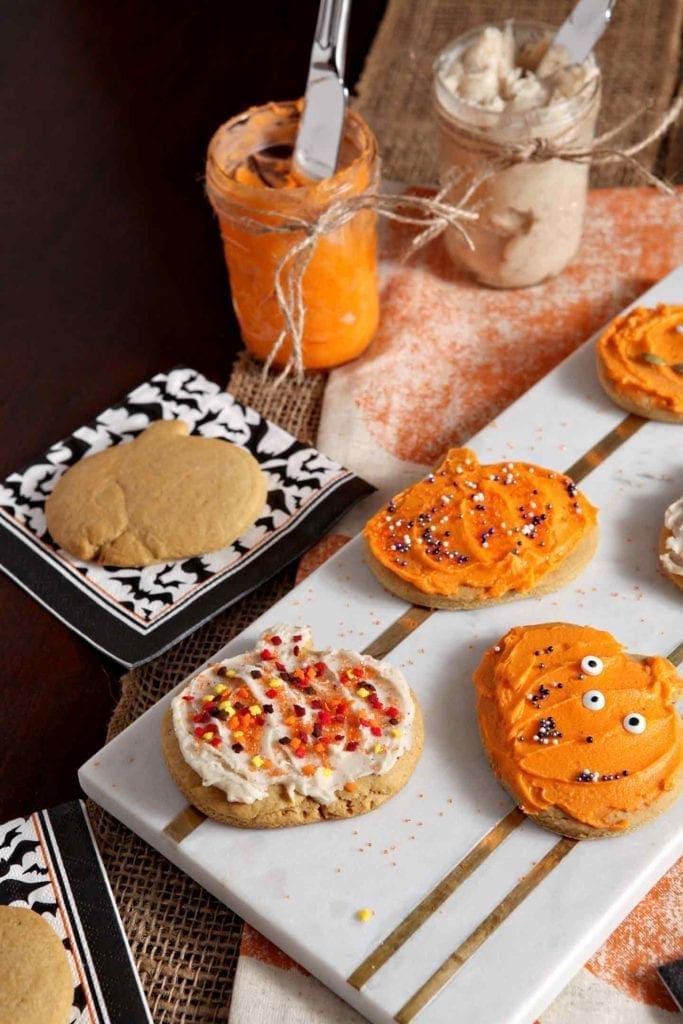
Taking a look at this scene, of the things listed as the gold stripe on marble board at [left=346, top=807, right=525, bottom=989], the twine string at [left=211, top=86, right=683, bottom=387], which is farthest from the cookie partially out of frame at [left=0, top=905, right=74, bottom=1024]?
the twine string at [left=211, top=86, right=683, bottom=387]

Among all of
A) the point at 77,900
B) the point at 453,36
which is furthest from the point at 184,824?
the point at 453,36

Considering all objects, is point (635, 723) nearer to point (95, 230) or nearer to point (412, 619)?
point (412, 619)

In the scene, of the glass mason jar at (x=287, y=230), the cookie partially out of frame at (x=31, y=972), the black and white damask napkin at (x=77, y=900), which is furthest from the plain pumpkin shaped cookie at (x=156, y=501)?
the cookie partially out of frame at (x=31, y=972)

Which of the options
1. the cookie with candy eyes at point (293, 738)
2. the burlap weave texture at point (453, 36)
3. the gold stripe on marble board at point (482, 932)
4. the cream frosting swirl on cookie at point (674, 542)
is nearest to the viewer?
the gold stripe on marble board at point (482, 932)

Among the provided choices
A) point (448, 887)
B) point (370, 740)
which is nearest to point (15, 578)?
point (370, 740)

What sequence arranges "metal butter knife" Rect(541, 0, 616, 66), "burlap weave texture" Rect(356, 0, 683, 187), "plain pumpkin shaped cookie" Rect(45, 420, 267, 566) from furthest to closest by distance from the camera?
"burlap weave texture" Rect(356, 0, 683, 187) → "metal butter knife" Rect(541, 0, 616, 66) → "plain pumpkin shaped cookie" Rect(45, 420, 267, 566)

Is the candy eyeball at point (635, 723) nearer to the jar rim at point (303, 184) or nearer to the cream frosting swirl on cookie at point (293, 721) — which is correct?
the cream frosting swirl on cookie at point (293, 721)

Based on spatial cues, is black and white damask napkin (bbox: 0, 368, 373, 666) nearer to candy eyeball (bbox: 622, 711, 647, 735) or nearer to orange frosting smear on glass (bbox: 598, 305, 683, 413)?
orange frosting smear on glass (bbox: 598, 305, 683, 413)
